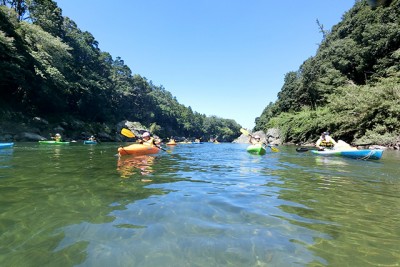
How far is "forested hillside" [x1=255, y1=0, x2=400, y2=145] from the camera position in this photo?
862 inches

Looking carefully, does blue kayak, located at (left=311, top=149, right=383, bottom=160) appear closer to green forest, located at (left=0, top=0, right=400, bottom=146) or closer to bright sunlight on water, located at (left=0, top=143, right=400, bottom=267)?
bright sunlight on water, located at (left=0, top=143, right=400, bottom=267)

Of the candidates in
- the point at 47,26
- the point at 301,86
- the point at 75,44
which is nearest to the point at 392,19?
the point at 301,86

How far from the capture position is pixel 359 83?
32.5 meters

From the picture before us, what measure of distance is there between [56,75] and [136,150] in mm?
24715

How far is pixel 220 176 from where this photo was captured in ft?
23.1

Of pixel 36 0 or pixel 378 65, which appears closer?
pixel 378 65

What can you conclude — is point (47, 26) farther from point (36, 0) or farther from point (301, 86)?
point (301, 86)

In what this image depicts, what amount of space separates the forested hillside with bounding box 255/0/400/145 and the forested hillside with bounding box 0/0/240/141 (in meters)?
30.6

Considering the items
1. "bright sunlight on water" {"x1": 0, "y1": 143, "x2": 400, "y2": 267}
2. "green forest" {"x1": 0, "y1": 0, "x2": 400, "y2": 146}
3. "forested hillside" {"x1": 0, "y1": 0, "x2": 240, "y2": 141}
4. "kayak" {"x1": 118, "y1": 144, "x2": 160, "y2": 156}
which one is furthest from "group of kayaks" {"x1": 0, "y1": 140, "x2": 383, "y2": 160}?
"forested hillside" {"x1": 0, "y1": 0, "x2": 240, "y2": 141}

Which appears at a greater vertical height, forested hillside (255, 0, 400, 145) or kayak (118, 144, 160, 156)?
forested hillside (255, 0, 400, 145)

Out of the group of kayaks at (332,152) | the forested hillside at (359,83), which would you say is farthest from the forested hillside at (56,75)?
the forested hillside at (359,83)

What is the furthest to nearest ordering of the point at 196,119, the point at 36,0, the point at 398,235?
1. the point at 196,119
2. the point at 36,0
3. the point at 398,235

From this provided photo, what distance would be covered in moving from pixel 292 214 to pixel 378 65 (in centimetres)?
3115

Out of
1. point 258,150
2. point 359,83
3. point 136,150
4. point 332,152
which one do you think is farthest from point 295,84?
point 136,150
